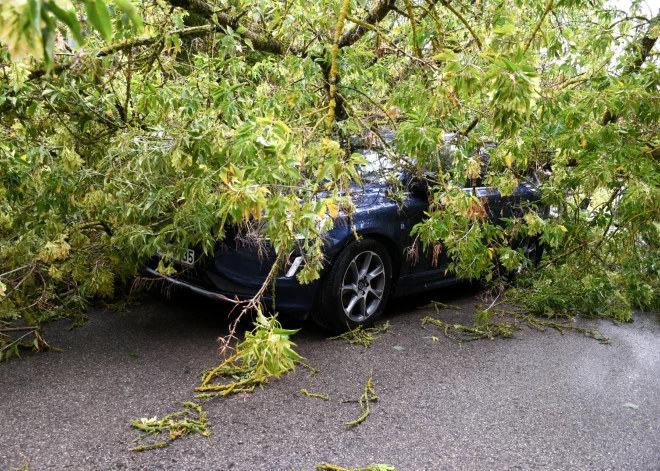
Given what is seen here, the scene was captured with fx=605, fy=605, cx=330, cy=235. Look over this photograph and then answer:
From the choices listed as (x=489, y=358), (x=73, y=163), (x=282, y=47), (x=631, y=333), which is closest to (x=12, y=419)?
(x=73, y=163)

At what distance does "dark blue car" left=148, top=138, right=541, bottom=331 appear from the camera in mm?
4504

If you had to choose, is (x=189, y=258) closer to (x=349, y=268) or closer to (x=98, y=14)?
(x=349, y=268)

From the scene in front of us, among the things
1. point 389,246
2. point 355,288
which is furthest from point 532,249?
point 355,288

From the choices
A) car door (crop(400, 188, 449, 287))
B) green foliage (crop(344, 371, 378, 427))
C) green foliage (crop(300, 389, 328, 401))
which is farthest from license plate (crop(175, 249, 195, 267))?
car door (crop(400, 188, 449, 287))

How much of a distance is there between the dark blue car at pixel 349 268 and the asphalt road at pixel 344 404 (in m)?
0.33

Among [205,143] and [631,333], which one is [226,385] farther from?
[631,333]

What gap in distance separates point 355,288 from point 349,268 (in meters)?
0.18

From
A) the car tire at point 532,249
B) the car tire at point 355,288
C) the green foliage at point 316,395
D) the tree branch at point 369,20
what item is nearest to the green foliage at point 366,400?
the green foliage at point 316,395

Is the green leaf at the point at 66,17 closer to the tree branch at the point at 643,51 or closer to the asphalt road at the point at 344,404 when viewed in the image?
the asphalt road at the point at 344,404

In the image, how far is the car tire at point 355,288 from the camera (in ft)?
15.4

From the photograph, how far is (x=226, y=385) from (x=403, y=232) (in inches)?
85.0

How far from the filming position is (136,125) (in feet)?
15.3

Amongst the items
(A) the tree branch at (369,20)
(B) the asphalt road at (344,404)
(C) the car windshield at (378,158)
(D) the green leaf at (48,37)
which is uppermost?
(A) the tree branch at (369,20)

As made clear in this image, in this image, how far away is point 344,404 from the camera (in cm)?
371
